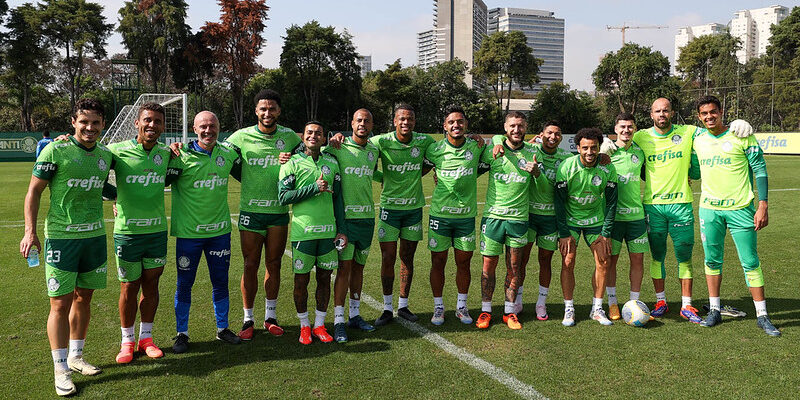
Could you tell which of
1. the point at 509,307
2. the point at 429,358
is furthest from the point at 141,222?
the point at 509,307

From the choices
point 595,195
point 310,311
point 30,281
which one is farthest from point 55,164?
point 595,195

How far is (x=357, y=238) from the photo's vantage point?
530cm

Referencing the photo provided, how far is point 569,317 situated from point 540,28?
652 ft

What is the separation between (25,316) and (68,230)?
226 centimetres

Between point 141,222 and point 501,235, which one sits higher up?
point 141,222

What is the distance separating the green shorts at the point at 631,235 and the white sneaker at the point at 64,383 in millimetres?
5062

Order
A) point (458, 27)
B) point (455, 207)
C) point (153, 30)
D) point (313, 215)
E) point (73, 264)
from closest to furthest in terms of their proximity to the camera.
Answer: point (73, 264) < point (313, 215) < point (455, 207) < point (153, 30) < point (458, 27)

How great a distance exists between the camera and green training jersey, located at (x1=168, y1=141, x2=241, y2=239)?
4.78 meters

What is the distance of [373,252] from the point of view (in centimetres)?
896

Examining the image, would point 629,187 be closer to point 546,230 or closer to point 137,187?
point 546,230

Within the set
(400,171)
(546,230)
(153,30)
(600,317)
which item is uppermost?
(153,30)

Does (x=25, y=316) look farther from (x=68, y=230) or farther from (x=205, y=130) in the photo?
(x=205, y=130)

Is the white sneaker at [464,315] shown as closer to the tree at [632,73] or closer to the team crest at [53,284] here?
the team crest at [53,284]

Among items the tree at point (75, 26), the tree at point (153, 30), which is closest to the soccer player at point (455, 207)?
the tree at point (153, 30)
